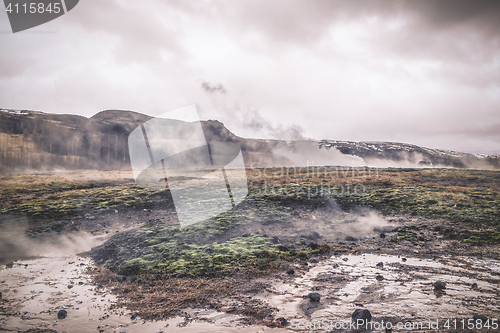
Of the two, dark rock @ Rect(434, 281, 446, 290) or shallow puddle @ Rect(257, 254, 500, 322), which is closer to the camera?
shallow puddle @ Rect(257, 254, 500, 322)

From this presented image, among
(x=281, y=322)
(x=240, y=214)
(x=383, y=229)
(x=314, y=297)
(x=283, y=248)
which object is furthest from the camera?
(x=240, y=214)

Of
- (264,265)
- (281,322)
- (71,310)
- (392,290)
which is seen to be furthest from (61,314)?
(392,290)

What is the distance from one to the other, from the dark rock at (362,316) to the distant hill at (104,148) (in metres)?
105

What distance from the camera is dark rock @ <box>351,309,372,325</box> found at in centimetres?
672

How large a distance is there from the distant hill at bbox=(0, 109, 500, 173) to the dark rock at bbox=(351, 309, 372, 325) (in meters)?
105

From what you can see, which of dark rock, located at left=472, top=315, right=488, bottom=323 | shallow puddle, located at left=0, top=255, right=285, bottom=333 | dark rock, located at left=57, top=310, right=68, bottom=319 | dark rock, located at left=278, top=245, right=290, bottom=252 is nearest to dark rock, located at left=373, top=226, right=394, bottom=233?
dark rock, located at left=278, top=245, right=290, bottom=252

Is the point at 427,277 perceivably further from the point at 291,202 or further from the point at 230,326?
the point at 291,202

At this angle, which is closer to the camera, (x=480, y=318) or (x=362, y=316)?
(x=480, y=318)

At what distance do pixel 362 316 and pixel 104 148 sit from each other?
391ft

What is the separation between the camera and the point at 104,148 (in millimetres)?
101938

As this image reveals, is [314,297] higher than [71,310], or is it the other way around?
[314,297]

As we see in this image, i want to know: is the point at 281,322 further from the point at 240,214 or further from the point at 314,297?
the point at 240,214

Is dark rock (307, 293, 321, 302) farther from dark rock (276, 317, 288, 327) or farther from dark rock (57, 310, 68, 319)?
dark rock (57, 310, 68, 319)

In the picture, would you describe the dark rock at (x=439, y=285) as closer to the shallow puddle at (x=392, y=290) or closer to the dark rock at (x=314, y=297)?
the shallow puddle at (x=392, y=290)
